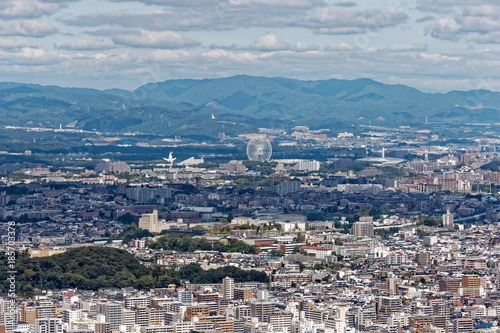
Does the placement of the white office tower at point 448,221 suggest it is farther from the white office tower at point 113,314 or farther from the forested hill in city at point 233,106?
the forested hill in city at point 233,106

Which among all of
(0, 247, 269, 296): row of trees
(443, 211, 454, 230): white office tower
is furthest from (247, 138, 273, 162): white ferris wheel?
(0, 247, 269, 296): row of trees

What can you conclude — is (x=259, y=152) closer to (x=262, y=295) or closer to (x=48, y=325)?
(x=262, y=295)

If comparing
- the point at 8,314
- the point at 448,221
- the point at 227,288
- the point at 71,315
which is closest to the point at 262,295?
the point at 227,288

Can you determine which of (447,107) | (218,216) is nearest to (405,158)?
(218,216)

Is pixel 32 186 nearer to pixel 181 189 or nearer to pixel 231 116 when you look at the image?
pixel 181 189

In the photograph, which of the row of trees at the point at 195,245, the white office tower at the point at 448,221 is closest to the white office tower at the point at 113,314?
the row of trees at the point at 195,245
